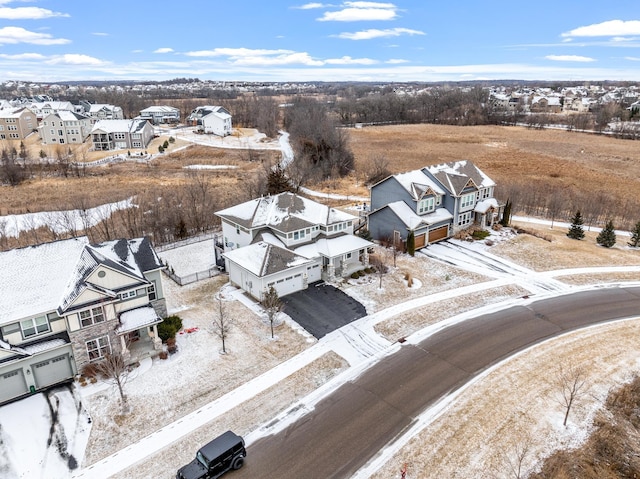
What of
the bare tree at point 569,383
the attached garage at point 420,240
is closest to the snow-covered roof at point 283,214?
the attached garage at point 420,240

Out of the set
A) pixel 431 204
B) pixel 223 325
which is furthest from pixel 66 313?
pixel 431 204

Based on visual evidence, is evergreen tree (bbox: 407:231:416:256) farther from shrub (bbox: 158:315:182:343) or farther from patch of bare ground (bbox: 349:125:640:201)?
patch of bare ground (bbox: 349:125:640:201)

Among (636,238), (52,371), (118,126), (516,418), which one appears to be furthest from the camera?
(118,126)

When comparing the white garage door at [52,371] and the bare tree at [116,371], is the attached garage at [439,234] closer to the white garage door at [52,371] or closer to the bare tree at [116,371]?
the bare tree at [116,371]

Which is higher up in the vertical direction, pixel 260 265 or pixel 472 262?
pixel 260 265

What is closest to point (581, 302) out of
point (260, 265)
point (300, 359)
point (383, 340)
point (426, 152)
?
point (383, 340)

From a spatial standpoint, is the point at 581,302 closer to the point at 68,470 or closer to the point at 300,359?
the point at 300,359

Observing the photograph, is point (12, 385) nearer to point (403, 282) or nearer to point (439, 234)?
point (403, 282)
